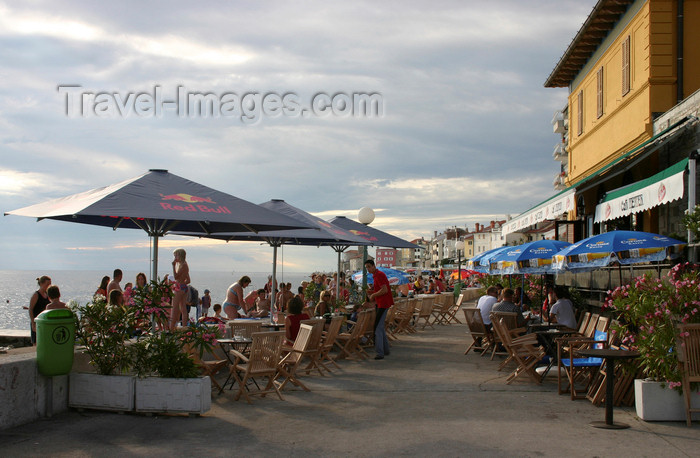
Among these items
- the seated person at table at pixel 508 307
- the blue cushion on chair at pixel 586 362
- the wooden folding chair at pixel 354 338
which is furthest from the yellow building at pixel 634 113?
the wooden folding chair at pixel 354 338

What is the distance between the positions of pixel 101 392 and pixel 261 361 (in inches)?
71.5

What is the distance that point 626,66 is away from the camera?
1566 centimetres

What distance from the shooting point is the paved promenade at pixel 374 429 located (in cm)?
544

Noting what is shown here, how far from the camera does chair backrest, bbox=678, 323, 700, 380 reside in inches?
247

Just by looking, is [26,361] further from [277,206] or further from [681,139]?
[681,139]

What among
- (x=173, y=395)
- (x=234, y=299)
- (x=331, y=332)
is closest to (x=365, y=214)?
(x=234, y=299)

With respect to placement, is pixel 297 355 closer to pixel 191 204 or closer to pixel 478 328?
pixel 191 204

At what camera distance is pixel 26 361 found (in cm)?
639

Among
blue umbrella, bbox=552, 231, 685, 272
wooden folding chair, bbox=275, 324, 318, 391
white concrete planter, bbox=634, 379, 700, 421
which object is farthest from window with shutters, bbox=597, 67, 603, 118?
white concrete planter, bbox=634, 379, 700, 421

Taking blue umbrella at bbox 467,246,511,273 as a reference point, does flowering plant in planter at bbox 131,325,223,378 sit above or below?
below

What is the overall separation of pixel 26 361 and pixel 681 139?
11.5 meters

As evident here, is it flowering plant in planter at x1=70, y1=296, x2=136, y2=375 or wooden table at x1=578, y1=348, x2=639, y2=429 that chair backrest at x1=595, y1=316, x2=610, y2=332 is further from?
flowering plant in planter at x1=70, y1=296, x2=136, y2=375

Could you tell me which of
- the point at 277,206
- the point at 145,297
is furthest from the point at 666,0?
the point at 145,297

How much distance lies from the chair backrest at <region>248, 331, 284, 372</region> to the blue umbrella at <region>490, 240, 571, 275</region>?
223 inches
